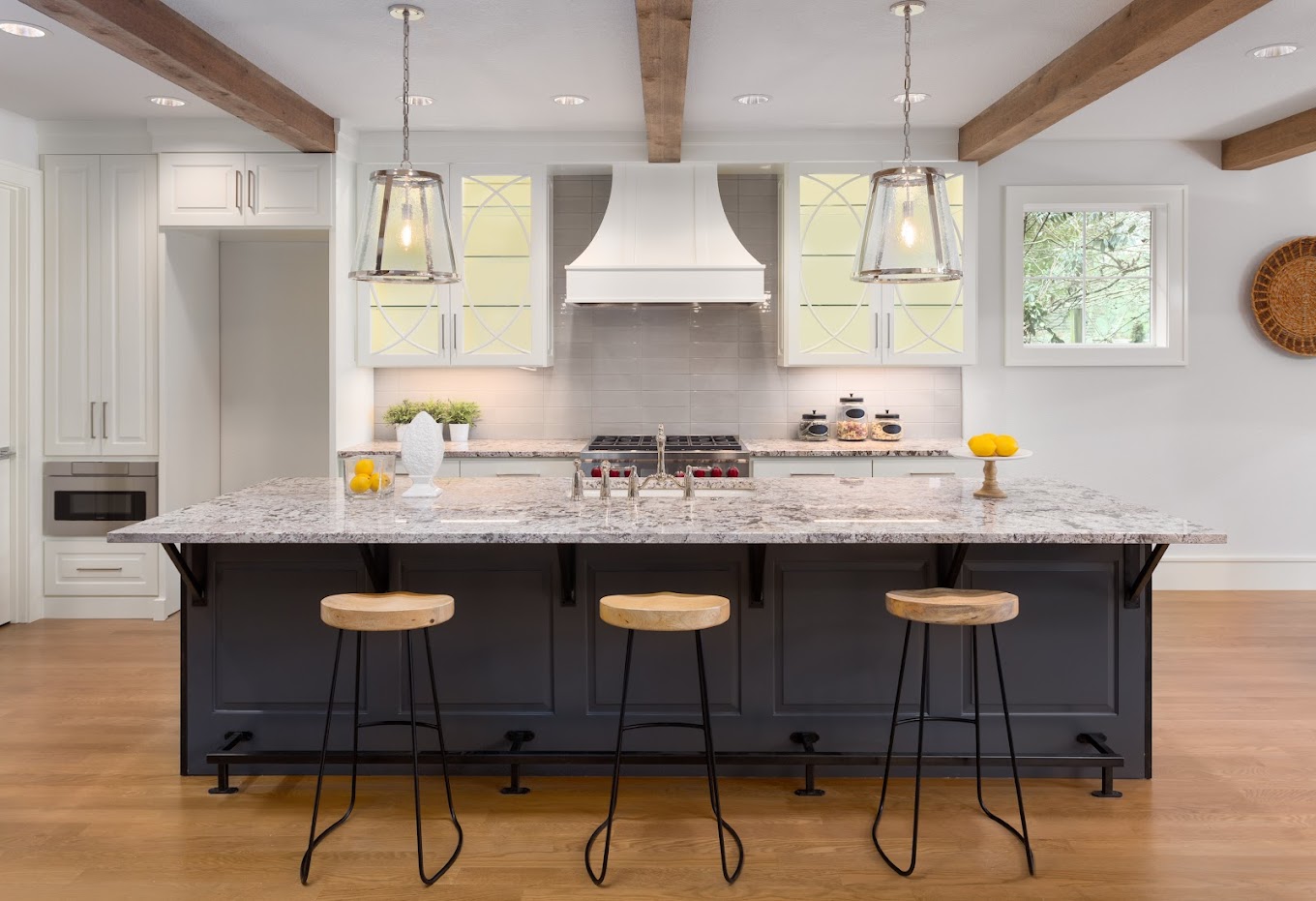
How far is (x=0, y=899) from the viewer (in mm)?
2396

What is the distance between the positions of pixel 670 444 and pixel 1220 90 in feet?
10.3

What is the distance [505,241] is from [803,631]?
10.5 feet

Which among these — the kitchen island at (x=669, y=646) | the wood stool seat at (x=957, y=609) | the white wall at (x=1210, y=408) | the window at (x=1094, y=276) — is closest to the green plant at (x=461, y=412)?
the kitchen island at (x=669, y=646)

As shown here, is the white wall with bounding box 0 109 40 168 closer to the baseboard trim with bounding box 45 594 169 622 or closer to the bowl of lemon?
the baseboard trim with bounding box 45 594 169 622

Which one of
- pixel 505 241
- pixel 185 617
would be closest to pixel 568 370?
pixel 505 241

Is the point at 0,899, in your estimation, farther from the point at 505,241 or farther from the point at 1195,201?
the point at 1195,201

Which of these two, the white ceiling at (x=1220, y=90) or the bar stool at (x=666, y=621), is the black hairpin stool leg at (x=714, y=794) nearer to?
the bar stool at (x=666, y=621)

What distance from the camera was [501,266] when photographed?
216 inches

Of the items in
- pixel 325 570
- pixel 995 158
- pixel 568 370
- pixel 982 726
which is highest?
pixel 995 158

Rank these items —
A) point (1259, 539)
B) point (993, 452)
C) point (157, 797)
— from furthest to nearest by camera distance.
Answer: point (1259, 539), point (993, 452), point (157, 797)

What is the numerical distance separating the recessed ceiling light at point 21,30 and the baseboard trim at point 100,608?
2812 mm

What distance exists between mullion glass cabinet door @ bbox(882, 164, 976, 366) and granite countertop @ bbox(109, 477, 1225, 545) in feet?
6.20

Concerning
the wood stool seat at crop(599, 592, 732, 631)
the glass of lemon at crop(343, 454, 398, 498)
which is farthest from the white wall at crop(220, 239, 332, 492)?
the wood stool seat at crop(599, 592, 732, 631)

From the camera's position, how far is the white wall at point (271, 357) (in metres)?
5.92
